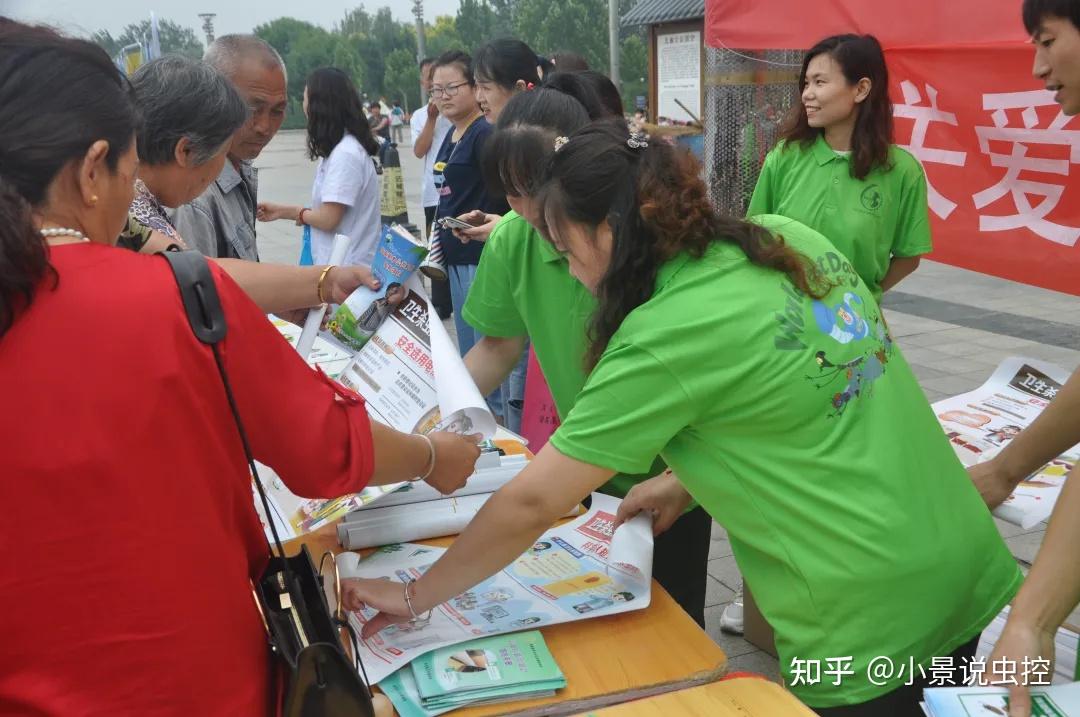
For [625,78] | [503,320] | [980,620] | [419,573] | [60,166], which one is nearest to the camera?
[60,166]

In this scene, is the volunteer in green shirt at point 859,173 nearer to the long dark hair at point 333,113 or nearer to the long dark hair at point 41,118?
the long dark hair at point 333,113

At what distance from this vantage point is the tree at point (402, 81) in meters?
38.7

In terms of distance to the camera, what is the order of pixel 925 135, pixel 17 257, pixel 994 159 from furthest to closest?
pixel 925 135
pixel 994 159
pixel 17 257

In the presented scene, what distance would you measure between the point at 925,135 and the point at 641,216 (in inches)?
77.9

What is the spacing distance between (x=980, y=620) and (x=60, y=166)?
1.37 metres


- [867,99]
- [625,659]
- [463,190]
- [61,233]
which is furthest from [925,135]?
[61,233]

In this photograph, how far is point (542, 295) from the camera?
1834mm

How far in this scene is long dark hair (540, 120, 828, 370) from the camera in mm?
1271

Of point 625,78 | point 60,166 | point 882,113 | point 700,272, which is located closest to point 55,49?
point 60,166

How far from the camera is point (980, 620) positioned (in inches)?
54.5

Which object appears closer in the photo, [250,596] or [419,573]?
[250,596]

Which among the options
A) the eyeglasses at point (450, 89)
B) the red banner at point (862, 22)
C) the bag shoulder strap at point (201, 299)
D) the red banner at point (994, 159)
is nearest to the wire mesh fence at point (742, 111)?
the red banner at point (862, 22)

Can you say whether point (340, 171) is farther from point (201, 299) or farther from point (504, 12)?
point (504, 12)

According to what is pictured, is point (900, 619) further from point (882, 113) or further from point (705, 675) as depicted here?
point (882, 113)
